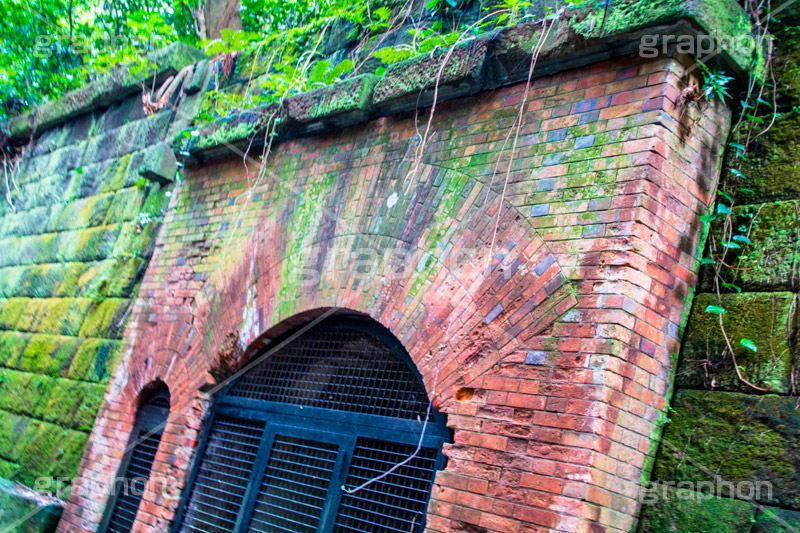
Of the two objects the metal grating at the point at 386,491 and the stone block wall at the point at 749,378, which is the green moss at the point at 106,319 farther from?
the stone block wall at the point at 749,378

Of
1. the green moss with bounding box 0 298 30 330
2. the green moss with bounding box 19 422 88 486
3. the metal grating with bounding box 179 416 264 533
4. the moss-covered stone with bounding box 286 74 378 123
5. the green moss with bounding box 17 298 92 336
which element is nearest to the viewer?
the moss-covered stone with bounding box 286 74 378 123

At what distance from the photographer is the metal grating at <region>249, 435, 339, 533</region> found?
4.11 m

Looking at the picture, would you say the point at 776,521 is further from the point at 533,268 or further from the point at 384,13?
the point at 384,13

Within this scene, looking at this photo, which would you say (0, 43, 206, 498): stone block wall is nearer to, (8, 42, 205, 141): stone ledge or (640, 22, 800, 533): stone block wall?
(8, 42, 205, 141): stone ledge

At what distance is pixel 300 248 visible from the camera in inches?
184

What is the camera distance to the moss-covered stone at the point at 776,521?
256 cm

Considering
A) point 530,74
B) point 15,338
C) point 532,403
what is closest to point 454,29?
point 530,74

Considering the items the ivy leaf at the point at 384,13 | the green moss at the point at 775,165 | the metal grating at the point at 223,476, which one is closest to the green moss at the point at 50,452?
the metal grating at the point at 223,476

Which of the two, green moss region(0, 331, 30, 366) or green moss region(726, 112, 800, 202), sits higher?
green moss region(726, 112, 800, 202)

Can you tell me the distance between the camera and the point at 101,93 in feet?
27.6

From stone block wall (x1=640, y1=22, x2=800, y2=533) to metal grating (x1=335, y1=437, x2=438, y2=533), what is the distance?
121cm

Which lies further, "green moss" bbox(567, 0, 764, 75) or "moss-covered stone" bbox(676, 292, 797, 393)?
"green moss" bbox(567, 0, 764, 75)

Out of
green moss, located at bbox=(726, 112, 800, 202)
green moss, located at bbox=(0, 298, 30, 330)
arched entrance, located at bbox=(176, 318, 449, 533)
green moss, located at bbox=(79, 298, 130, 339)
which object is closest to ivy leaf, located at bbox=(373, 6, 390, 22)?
arched entrance, located at bbox=(176, 318, 449, 533)

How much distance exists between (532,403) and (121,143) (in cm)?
656
